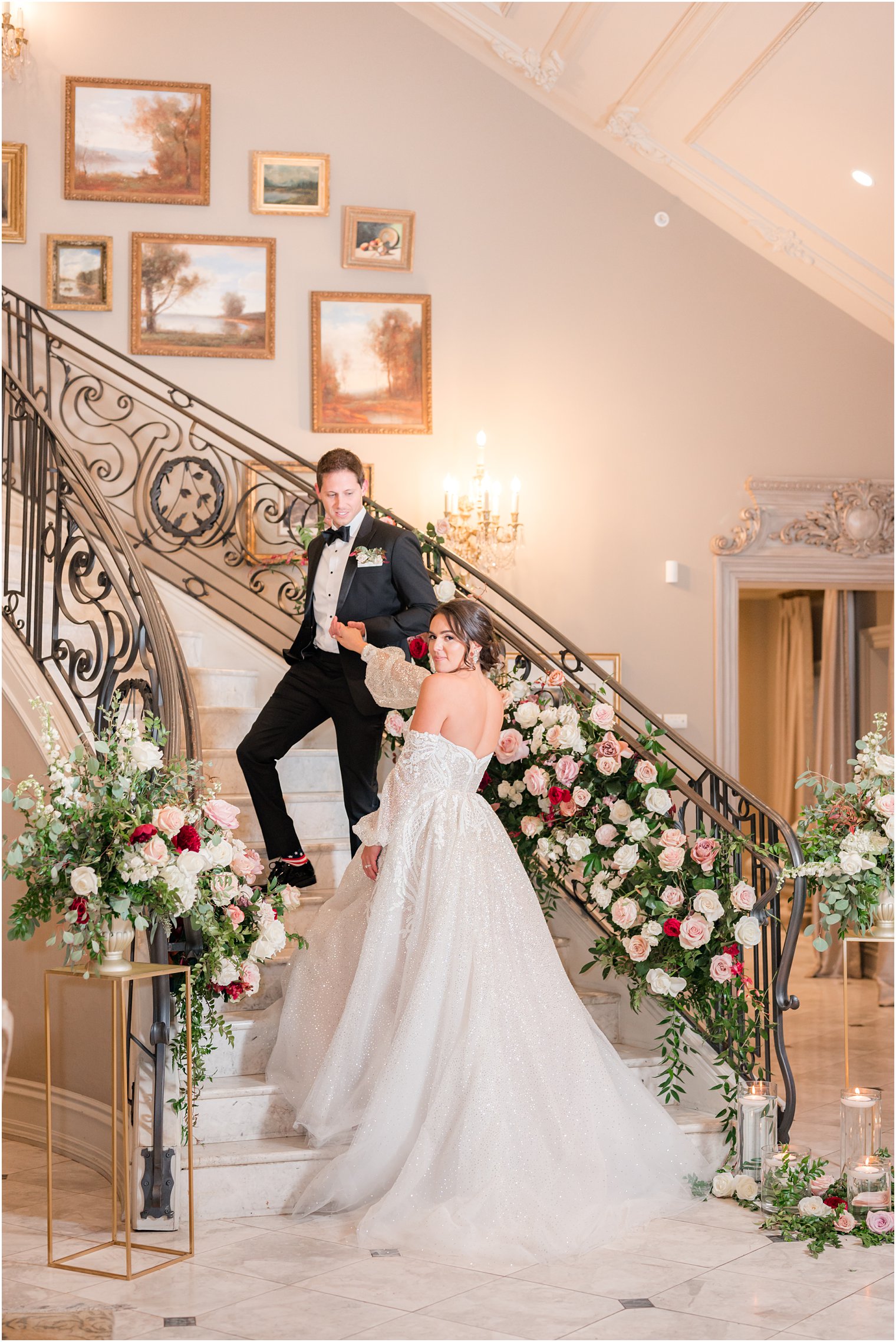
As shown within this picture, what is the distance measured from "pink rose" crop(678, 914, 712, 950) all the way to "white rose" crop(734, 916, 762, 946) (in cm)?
10

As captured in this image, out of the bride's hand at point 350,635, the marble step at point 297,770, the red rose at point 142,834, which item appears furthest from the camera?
the marble step at point 297,770

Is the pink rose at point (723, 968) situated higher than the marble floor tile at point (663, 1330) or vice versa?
the pink rose at point (723, 968)

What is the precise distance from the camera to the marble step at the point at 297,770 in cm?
559

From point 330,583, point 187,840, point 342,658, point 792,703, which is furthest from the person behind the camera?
point 792,703

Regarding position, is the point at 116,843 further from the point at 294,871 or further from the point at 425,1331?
the point at 425,1331

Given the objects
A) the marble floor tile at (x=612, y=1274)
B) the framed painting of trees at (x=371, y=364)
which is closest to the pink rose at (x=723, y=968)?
the marble floor tile at (x=612, y=1274)

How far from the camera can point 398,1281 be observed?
3363 millimetres

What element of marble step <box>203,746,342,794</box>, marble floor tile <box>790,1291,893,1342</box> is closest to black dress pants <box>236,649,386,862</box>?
marble step <box>203,746,342,794</box>

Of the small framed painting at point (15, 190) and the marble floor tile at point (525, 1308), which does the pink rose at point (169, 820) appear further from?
the small framed painting at point (15, 190)

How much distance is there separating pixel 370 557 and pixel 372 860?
1.16 m

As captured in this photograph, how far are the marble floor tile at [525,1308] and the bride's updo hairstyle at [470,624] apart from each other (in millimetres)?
1857

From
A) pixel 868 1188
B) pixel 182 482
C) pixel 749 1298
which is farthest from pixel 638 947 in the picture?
pixel 182 482

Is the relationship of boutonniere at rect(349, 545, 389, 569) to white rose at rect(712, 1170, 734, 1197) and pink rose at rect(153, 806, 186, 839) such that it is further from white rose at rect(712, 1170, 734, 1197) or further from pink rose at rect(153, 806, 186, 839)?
white rose at rect(712, 1170, 734, 1197)

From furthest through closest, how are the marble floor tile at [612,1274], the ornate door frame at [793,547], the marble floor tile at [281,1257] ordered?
the ornate door frame at [793,547] < the marble floor tile at [281,1257] < the marble floor tile at [612,1274]
